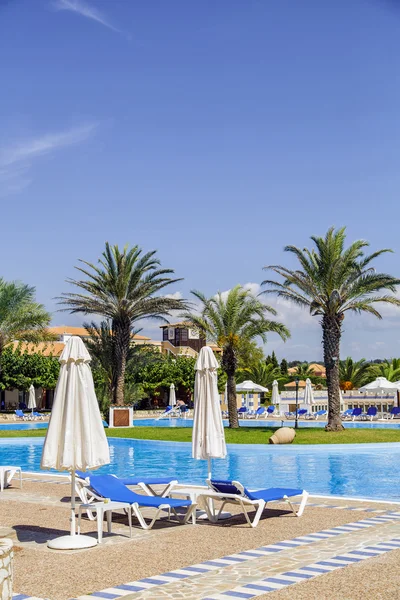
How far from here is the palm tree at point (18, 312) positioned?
34656 millimetres

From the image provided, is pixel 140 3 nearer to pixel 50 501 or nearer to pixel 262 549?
pixel 50 501

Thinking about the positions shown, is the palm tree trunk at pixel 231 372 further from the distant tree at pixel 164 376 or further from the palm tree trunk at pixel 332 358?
the distant tree at pixel 164 376

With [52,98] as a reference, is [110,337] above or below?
below

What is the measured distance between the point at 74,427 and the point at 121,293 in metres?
25.5

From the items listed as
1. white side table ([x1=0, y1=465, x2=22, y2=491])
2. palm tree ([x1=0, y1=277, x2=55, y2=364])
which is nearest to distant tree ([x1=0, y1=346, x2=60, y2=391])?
palm tree ([x1=0, y1=277, x2=55, y2=364])

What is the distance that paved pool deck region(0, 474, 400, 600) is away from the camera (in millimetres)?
6453

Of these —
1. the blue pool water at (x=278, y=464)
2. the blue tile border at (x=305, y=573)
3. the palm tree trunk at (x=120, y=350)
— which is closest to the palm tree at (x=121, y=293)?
the palm tree trunk at (x=120, y=350)

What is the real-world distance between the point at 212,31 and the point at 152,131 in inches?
164

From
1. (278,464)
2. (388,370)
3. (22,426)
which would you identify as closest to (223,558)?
(278,464)

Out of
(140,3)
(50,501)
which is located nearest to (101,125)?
(140,3)

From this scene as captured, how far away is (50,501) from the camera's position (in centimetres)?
1225

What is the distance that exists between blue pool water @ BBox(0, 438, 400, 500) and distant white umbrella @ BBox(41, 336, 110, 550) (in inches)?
305

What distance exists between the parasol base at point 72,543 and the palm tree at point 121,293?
2545 centimetres

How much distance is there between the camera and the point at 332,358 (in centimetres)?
2709
